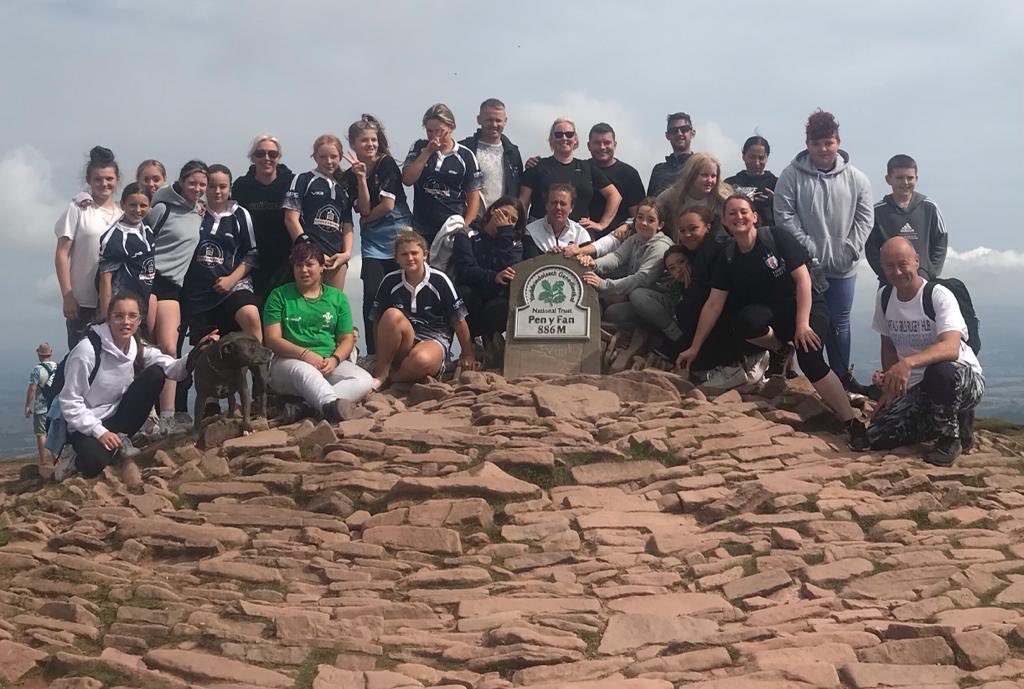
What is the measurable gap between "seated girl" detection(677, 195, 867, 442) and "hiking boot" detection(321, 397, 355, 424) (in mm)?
3354

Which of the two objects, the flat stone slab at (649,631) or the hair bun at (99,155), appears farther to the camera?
the hair bun at (99,155)

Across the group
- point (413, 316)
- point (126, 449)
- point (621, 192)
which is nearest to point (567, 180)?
point (621, 192)

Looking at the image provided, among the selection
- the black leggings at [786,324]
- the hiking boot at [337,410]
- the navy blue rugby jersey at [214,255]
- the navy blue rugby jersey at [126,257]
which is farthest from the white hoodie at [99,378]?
the black leggings at [786,324]

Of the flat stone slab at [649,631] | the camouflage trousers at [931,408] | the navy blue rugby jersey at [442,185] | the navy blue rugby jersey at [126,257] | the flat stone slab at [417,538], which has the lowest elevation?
the flat stone slab at [649,631]

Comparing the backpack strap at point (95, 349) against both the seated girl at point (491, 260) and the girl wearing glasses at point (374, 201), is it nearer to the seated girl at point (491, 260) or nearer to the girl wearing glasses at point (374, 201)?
the girl wearing glasses at point (374, 201)

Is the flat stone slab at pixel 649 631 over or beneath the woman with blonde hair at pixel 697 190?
beneath

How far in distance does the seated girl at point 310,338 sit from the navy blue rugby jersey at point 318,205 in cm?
63

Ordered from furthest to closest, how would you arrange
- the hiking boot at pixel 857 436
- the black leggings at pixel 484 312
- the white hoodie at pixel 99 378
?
the black leggings at pixel 484 312 → the hiking boot at pixel 857 436 → the white hoodie at pixel 99 378

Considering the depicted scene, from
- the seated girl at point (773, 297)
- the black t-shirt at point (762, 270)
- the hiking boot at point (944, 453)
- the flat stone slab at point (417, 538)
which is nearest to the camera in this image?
the flat stone slab at point (417, 538)

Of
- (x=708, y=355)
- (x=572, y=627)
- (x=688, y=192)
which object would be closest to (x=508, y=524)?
(x=572, y=627)

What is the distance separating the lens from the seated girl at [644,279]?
33.7ft

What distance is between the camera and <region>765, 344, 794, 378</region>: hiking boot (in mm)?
9742

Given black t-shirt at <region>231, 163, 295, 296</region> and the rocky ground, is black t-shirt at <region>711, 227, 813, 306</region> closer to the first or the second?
the rocky ground

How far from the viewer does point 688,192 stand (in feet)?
33.7
